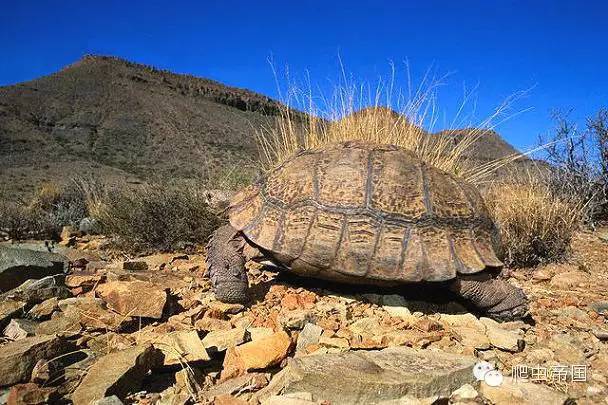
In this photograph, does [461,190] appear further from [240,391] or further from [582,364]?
[240,391]

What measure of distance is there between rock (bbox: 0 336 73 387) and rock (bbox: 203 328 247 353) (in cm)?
80

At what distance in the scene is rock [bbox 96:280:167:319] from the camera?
10.0 feet

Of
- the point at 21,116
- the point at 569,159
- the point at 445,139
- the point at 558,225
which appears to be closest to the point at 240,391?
the point at 558,225

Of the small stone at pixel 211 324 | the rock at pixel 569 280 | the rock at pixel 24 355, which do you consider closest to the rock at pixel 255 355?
the small stone at pixel 211 324

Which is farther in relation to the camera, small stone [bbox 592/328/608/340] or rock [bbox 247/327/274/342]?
small stone [bbox 592/328/608/340]

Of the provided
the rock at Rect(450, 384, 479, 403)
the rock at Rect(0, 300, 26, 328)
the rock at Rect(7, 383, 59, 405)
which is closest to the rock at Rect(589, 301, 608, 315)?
the rock at Rect(450, 384, 479, 403)

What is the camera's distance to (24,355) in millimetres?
2287

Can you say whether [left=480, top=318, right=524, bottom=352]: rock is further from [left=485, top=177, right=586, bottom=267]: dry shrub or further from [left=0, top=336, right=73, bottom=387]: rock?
[left=0, top=336, right=73, bottom=387]: rock

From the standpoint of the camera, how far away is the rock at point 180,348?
250cm

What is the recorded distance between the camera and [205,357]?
2.53m

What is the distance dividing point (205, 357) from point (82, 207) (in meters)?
6.30

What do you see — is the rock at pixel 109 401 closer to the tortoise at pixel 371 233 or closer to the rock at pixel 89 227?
the tortoise at pixel 371 233

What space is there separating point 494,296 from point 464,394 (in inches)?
55.4

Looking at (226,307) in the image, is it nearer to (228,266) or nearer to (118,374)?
(228,266)
